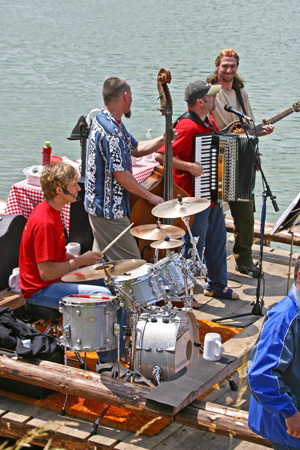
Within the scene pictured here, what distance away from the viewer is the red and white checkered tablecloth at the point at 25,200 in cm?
557

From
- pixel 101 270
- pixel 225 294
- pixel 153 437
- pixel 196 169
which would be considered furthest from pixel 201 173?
pixel 153 437

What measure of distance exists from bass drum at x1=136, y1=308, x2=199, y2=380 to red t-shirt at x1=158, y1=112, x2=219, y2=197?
165 cm

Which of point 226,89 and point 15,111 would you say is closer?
point 226,89

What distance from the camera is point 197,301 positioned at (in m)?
5.43

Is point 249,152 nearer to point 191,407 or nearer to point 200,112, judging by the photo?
point 200,112

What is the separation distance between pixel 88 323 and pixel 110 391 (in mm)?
456

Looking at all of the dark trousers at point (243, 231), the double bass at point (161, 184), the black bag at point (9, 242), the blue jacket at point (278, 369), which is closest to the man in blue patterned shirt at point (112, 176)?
the double bass at point (161, 184)

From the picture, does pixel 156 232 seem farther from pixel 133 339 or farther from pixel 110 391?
pixel 110 391

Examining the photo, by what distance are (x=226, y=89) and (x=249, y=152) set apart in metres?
0.81

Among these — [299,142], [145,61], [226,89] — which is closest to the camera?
[226,89]

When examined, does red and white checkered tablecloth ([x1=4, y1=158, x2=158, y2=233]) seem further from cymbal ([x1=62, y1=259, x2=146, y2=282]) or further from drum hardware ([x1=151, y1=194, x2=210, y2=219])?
cymbal ([x1=62, y1=259, x2=146, y2=282])

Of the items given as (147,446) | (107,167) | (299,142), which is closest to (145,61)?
(299,142)

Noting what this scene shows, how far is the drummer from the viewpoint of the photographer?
405 cm

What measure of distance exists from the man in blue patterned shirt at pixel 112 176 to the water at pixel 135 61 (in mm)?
5528
